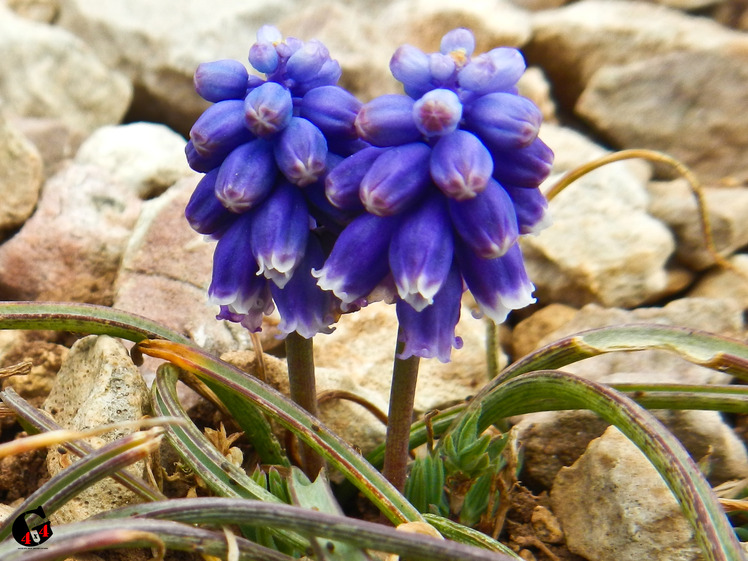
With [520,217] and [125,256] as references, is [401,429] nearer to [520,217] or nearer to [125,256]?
[520,217]

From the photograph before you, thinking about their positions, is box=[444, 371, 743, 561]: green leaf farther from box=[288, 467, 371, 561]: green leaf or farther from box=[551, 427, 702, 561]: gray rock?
box=[288, 467, 371, 561]: green leaf

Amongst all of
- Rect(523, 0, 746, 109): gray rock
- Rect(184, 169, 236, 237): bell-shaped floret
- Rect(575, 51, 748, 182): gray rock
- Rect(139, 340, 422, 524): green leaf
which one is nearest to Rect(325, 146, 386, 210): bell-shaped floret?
Rect(184, 169, 236, 237): bell-shaped floret

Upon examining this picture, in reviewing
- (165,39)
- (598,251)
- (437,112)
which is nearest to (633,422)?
(437,112)

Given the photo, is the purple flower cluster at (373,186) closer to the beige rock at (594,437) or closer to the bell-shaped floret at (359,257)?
the bell-shaped floret at (359,257)

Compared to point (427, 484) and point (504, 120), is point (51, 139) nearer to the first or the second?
point (427, 484)

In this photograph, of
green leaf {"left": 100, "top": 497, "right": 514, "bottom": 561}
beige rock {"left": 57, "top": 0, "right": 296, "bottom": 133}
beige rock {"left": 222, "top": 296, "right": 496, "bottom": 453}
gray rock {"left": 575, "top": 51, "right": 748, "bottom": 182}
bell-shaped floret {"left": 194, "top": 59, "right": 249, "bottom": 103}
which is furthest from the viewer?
beige rock {"left": 57, "top": 0, "right": 296, "bottom": 133}

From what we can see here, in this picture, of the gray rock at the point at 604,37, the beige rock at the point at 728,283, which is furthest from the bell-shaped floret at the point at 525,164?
the gray rock at the point at 604,37
